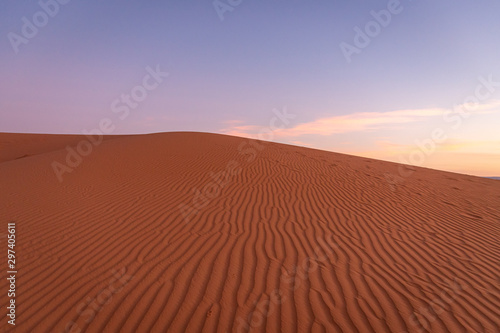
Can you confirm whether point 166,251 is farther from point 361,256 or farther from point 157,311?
point 361,256

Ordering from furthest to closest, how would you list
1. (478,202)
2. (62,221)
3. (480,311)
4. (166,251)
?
(478,202), (62,221), (166,251), (480,311)

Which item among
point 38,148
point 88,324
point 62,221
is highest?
point 38,148

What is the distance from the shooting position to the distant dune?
10.7 feet

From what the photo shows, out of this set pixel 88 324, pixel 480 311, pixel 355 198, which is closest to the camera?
pixel 88 324

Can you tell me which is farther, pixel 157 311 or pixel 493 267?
pixel 493 267

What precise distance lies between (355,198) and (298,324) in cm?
602

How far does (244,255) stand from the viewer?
462 cm

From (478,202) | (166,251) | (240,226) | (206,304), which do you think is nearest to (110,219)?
(166,251)

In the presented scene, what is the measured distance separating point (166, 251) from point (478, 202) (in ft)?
34.7

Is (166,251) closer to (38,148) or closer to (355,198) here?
(355,198)

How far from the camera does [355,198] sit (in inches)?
334

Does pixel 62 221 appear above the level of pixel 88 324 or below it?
above

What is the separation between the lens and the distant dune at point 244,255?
3.26 meters

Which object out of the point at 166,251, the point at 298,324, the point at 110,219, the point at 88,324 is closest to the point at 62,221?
the point at 110,219
